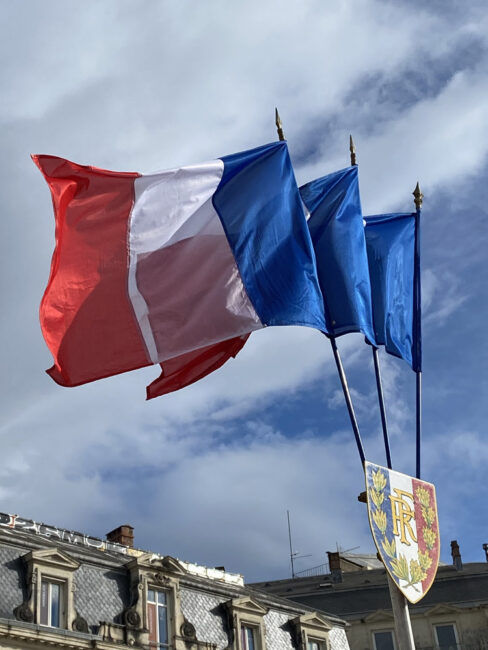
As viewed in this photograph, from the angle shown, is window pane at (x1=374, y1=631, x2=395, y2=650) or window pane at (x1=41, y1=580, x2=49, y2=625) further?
window pane at (x1=374, y1=631, x2=395, y2=650)

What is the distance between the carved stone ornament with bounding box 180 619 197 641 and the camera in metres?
35.9

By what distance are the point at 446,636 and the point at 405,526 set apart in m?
34.6

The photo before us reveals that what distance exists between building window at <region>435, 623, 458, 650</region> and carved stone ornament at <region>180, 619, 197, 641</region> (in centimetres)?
2182

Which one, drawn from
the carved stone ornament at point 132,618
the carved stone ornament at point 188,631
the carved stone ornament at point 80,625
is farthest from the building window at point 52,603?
the carved stone ornament at point 188,631

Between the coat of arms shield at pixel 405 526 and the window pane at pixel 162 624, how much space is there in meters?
15.5

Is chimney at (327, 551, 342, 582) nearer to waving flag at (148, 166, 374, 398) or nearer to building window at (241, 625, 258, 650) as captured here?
building window at (241, 625, 258, 650)

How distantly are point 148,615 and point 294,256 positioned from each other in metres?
17.5

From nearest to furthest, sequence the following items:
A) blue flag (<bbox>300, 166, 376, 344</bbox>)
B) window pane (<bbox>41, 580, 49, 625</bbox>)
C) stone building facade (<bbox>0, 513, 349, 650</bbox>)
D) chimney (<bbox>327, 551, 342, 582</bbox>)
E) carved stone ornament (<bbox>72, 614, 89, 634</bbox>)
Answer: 1. blue flag (<bbox>300, 166, 376, 344</bbox>)
2. stone building facade (<bbox>0, 513, 349, 650</bbox>)
3. window pane (<bbox>41, 580, 49, 625</bbox>)
4. carved stone ornament (<bbox>72, 614, 89, 634</bbox>)
5. chimney (<bbox>327, 551, 342, 582</bbox>)

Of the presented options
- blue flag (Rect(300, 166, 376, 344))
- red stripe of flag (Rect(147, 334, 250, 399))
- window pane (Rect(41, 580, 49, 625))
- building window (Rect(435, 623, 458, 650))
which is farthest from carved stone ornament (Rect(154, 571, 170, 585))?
building window (Rect(435, 623, 458, 650))

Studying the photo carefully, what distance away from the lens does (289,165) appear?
24391mm

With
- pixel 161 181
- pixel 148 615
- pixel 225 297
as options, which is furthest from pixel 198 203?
pixel 148 615

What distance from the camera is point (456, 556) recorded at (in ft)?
198

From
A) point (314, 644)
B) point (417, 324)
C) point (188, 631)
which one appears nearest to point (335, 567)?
point (314, 644)

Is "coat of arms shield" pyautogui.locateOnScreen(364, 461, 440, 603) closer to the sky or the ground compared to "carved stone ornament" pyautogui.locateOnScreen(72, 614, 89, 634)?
closer to the ground
